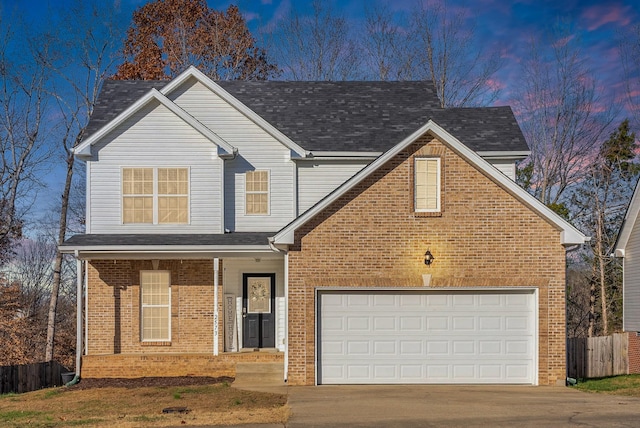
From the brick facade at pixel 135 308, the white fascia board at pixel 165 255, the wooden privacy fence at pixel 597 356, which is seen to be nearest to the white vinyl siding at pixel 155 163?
the brick facade at pixel 135 308

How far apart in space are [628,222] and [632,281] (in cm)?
223

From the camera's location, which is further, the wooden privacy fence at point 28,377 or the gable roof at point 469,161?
the wooden privacy fence at point 28,377

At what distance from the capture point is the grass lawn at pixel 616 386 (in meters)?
17.4

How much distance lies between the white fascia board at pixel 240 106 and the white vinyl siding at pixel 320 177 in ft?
2.29

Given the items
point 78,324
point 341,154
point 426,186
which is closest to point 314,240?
point 426,186

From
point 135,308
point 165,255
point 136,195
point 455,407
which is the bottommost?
point 455,407

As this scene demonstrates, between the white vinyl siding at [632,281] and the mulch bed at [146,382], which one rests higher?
the white vinyl siding at [632,281]

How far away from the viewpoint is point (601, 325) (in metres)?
37.2

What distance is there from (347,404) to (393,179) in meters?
5.46

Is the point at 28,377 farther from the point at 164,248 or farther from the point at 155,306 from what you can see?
the point at 164,248

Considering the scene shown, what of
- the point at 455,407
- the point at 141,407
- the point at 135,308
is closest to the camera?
the point at 455,407

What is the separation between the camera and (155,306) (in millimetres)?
20875

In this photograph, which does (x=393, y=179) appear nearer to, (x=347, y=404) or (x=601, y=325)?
(x=347, y=404)

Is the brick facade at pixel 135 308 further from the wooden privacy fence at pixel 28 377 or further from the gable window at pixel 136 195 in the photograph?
the wooden privacy fence at pixel 28 377
